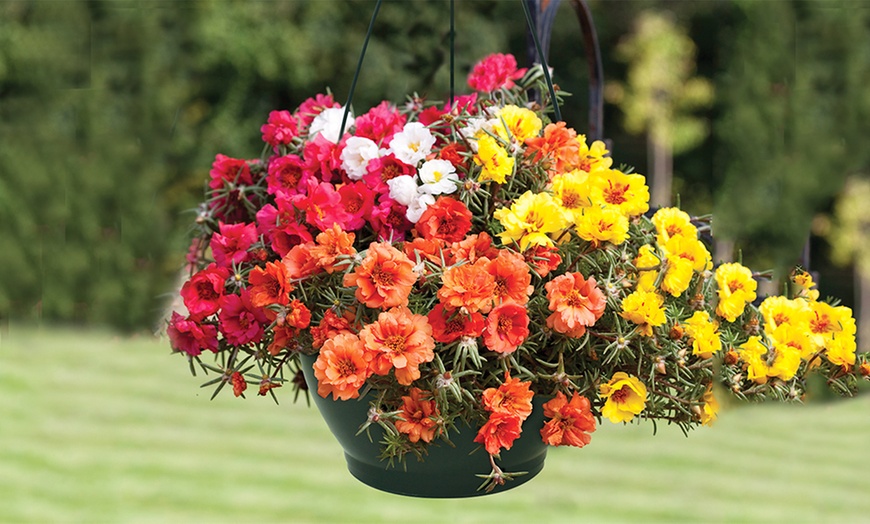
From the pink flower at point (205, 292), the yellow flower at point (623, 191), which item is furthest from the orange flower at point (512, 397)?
the pink flower at point (205, 292)

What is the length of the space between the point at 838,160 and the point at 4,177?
4831 millimetres

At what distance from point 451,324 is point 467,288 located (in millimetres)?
68

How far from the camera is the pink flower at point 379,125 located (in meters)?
1.31

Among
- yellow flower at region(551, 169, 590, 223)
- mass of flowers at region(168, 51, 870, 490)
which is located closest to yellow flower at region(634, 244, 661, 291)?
mass of flowers at region(168, 51, 870, 490)

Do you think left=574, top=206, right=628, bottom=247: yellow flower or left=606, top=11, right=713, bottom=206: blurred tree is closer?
left=574, top=206, right=628, bottom=247: yellow flower

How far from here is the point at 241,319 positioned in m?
1.22

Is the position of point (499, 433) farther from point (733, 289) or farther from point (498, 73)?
point (498, 73)

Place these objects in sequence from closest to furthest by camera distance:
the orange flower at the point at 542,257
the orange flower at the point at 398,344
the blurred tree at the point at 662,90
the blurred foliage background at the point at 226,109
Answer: the orange flower at the point at 398,344 < the orange flower at the point at 542,257 < the blurred foliage background at the point at 226,109 < the blurred tree at the point at 662,90

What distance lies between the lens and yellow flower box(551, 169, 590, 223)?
118cm

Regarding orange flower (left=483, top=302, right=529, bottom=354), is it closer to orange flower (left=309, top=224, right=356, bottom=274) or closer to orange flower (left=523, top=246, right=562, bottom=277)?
orange flower (left=523, top=246, right=562, bottom=277)

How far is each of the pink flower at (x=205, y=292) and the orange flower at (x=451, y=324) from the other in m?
0.35

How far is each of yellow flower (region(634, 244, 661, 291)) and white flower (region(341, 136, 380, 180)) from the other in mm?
429

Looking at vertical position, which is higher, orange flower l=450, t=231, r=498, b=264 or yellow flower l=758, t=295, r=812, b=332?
orange flower l=450, t=231, r=498, b=264

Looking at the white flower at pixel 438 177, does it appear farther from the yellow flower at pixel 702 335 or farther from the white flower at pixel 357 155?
the yellow flower at pixel 702 335
